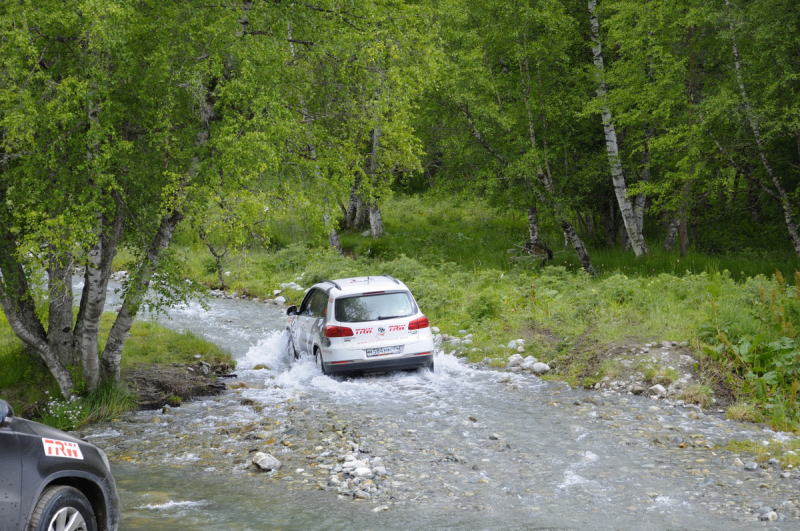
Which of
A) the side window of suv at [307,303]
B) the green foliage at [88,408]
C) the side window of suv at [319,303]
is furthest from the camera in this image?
the side window of suv at [307,303]

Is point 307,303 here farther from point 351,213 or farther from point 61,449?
point 351,213

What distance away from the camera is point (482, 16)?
70.2 feet

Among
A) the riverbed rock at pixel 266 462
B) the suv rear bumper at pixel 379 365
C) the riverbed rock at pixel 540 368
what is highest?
the suv rear bumper at pixel 379 365

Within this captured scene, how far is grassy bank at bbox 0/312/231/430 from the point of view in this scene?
1034 cm

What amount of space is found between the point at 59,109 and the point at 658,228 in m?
25.3

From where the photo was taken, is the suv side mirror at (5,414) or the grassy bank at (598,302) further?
the grassy bank at (598,302)

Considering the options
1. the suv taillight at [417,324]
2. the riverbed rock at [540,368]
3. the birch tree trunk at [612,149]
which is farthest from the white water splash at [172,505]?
the birch tree trunk at [612,149]

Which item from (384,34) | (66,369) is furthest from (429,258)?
Answer: (66,369)

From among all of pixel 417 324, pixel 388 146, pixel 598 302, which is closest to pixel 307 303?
pixel 417 324

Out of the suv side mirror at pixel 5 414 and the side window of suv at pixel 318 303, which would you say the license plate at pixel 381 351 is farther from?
the suv side mirror at pixel 5 414

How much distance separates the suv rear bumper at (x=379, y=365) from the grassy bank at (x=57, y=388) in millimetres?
3364

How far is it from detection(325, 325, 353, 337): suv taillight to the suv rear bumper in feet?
1.67

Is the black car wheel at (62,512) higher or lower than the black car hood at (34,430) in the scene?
lower

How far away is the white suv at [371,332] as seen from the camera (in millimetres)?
12047
